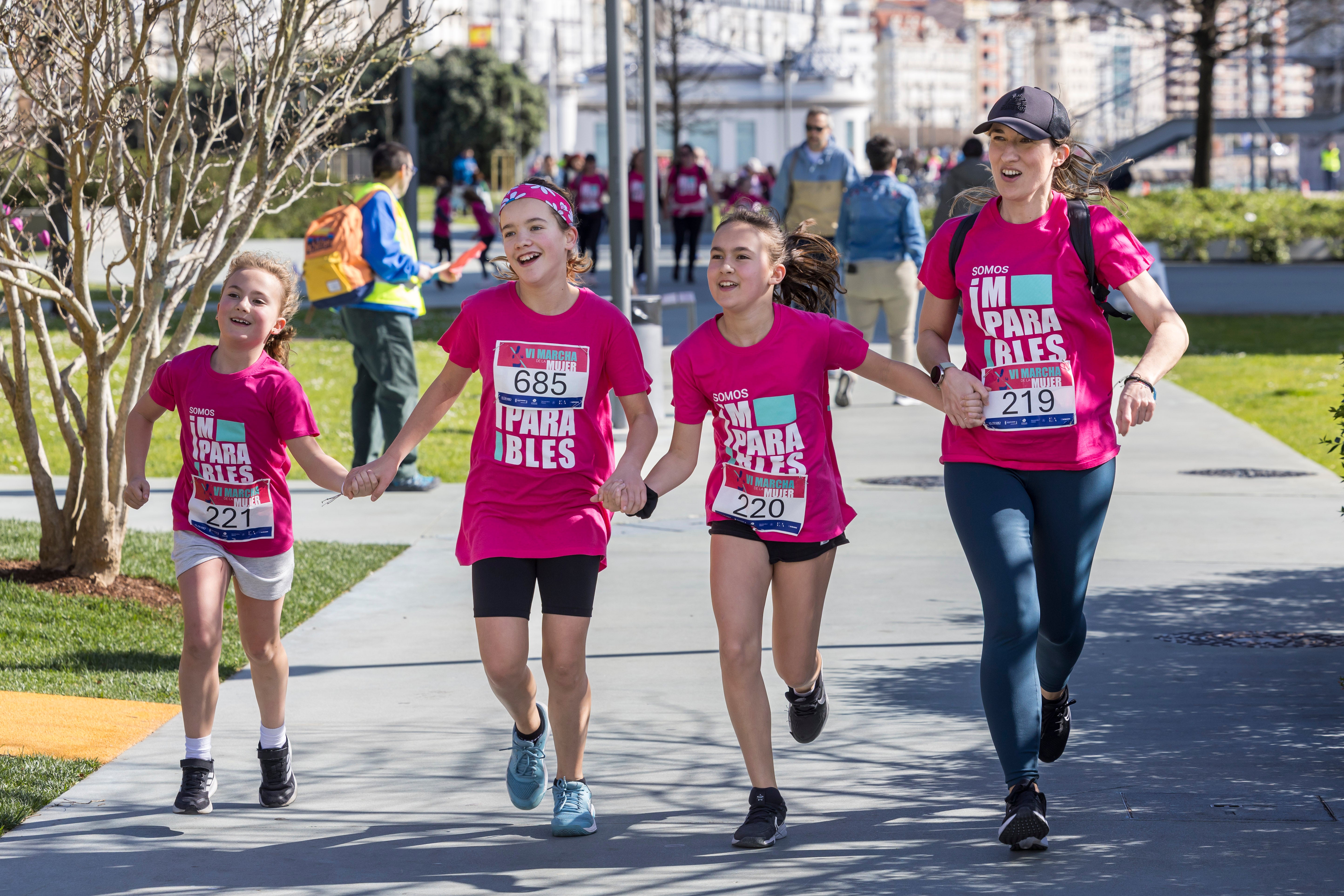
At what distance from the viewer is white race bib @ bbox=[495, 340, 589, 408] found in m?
4.32

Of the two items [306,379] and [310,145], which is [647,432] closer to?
[310,145]

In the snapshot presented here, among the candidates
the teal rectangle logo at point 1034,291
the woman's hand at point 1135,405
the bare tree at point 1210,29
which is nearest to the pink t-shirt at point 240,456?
the teal rectangle logo at point 1034,291

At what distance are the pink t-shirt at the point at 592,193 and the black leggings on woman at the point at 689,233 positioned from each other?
1.14 metres

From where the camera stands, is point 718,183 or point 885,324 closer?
point 885,324

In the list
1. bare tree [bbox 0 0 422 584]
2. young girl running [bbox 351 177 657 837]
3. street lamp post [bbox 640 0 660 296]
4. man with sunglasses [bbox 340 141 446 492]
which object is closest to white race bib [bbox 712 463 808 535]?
young girl running [bbox 351 177 657 837]

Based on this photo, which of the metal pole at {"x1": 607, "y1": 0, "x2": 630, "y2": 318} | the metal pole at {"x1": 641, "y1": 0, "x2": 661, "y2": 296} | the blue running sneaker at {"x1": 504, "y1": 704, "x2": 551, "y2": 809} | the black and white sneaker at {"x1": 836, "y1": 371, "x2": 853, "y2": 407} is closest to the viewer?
the blue running sneaker at {"x1": 504, "y1": 704, "x2": 551, "y2": 809}

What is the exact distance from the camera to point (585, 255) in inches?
196

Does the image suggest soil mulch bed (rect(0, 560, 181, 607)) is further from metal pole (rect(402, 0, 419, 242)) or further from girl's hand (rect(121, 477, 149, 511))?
metal pole (rect(402, 0, 419, 242))

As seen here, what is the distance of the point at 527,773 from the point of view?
443 cm

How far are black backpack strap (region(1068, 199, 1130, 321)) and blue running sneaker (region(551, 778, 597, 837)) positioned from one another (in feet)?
5.83

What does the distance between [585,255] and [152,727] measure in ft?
6.49

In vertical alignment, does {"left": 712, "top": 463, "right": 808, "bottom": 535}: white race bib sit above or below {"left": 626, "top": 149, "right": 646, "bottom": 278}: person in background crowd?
below

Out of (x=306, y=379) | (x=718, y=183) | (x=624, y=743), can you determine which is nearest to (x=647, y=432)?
(x=624, y=743)

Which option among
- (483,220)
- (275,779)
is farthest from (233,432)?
(483,220)
